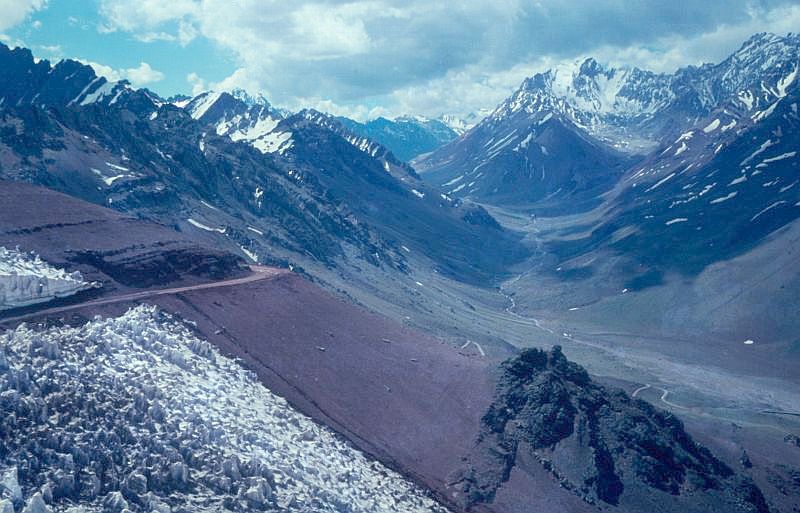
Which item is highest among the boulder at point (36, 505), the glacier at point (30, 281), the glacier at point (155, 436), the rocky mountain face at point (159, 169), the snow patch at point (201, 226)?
the rocky mountain face at point (159, 169)

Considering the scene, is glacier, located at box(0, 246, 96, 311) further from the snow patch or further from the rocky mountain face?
the snow patch

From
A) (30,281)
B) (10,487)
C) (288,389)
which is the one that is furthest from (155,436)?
(30,281)

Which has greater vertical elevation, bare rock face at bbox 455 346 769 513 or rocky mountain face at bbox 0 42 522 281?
rocky mountain face at bbox 0 42 522 281

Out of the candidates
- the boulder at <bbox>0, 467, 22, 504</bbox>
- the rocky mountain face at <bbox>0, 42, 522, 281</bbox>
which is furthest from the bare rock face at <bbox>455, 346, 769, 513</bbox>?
the rocky mountain face at <bbox>0, 42, 522, 281</bbox>

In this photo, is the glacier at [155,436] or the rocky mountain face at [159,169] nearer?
the glacier at [155,436]

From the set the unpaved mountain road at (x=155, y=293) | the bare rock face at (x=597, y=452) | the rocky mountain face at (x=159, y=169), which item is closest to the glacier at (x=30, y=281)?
the unpaved mountain road at (x=155, y=293)

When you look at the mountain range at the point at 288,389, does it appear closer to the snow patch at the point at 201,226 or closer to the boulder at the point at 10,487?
the boulder at the point at 10,487

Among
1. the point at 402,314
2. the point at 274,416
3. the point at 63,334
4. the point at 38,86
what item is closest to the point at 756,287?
the point at 402,314
